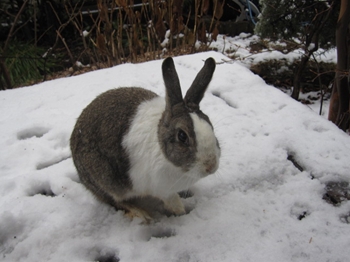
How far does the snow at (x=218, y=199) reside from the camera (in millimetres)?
2031

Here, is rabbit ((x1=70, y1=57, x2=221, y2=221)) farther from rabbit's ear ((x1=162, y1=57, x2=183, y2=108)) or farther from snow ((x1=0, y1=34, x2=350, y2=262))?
snow ((x1=0, y1=34, x2=350, y2=262))

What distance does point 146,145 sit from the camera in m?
2.21

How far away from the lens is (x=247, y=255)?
6.43 feet

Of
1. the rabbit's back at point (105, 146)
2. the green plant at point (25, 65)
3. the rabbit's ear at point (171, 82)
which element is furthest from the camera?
the green plant at point (25, 65)

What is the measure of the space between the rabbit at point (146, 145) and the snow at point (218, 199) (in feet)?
0.69

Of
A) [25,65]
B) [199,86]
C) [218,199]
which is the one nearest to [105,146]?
[199,86]

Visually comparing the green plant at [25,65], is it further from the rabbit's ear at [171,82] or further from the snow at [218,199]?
the rabbit's ear at [171,82]

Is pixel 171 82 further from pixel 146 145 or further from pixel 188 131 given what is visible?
pixel 146 145

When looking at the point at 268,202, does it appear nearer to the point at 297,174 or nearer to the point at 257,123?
the point at 297,174

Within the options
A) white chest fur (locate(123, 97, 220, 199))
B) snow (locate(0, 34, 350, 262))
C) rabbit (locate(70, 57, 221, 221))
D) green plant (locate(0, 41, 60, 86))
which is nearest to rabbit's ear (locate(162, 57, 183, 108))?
rabbit (locate(70, 57, 221, 221))

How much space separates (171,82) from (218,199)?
3.24 feet

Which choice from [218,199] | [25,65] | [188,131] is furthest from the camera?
[25,65]

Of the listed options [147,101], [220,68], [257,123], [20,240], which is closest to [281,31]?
[220,68]

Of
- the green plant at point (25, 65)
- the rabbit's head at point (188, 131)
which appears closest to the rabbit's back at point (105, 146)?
the rabbit's head at point (188, 131)
